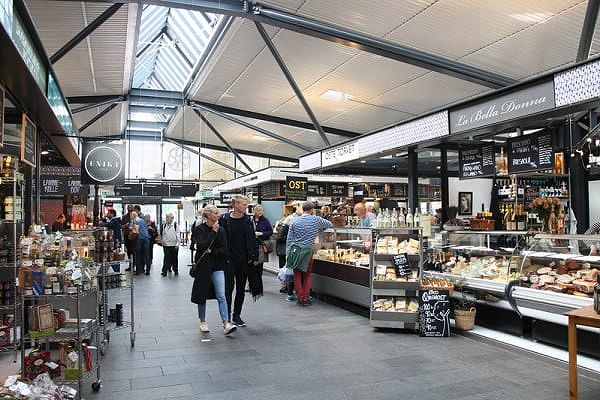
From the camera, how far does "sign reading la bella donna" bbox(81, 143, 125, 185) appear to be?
27.1ft

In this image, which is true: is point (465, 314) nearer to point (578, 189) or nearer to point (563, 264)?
point (563, 264)

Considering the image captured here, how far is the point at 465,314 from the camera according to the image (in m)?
5.88

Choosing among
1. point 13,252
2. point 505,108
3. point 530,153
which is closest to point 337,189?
point 530,153

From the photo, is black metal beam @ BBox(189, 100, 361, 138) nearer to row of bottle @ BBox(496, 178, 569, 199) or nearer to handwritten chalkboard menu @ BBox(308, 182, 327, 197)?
handwritten chalkboard menu @ BBox(308, 182, 327, 197)

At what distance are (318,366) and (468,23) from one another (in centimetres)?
544

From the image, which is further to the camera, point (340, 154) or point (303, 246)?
point (340, 154)

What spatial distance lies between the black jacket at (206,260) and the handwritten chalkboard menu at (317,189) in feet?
36.7

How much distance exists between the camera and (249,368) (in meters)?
4.69

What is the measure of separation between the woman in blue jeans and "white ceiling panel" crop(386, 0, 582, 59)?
434 cm

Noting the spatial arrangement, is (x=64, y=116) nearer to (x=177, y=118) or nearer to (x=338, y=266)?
(x=338, y=266)

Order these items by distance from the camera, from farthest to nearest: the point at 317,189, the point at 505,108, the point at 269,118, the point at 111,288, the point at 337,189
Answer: the point at 337,189 < the point at 317,189 < the point at 269,118 < the point at 111,288 < the point at 505,108

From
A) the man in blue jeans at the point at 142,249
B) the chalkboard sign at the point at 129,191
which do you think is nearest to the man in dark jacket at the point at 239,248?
the man in blue jeans at the point at 142,249

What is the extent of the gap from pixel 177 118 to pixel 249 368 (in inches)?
622

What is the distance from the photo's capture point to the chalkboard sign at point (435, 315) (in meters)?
5.81
